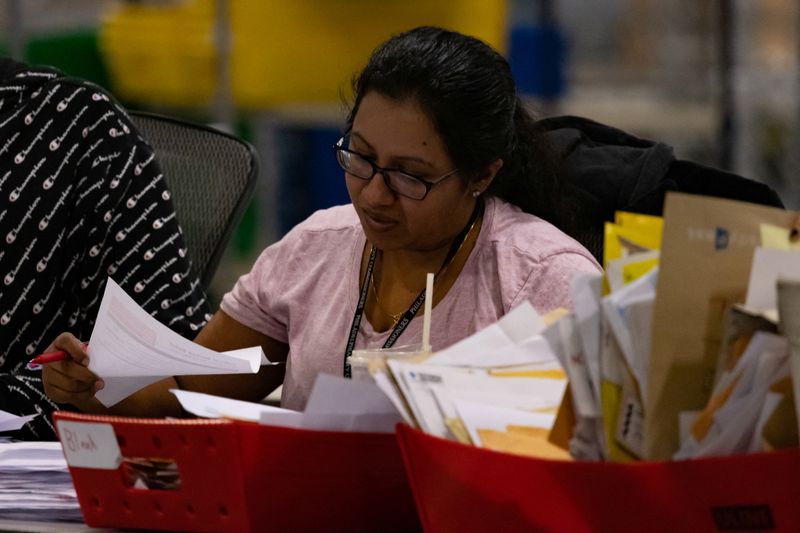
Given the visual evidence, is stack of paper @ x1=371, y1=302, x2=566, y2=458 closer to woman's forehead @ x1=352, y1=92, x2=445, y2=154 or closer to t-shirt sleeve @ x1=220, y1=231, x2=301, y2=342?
woman's forehead @ x1=352, y1=92, x2=445, y2=154

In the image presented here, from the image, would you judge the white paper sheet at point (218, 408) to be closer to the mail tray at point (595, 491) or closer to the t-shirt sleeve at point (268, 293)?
the mail tray at point (595, 491)

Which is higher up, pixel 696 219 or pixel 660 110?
pixel 696 219

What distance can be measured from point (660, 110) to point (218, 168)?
217 inches

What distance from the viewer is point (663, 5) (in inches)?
298

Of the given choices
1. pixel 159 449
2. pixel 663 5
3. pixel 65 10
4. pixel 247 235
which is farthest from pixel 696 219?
pixel 663 5

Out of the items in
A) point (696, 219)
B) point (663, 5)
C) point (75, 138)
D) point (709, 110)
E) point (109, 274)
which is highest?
point (696, 219)

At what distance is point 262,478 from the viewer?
1281 mm

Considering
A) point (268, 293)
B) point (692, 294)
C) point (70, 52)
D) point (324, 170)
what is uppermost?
point (692, 294)

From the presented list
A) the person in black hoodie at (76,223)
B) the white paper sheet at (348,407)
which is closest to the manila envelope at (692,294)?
the white paper sheet at (348,407)

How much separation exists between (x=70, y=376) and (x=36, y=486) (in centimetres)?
22

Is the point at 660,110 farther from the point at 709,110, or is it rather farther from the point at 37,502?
the point at 37,502

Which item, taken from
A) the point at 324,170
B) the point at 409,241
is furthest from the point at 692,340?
the point at 324,170

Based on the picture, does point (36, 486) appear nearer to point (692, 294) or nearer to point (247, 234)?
point (692, 294)

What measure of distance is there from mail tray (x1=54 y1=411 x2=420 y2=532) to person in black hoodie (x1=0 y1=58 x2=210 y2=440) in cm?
73
